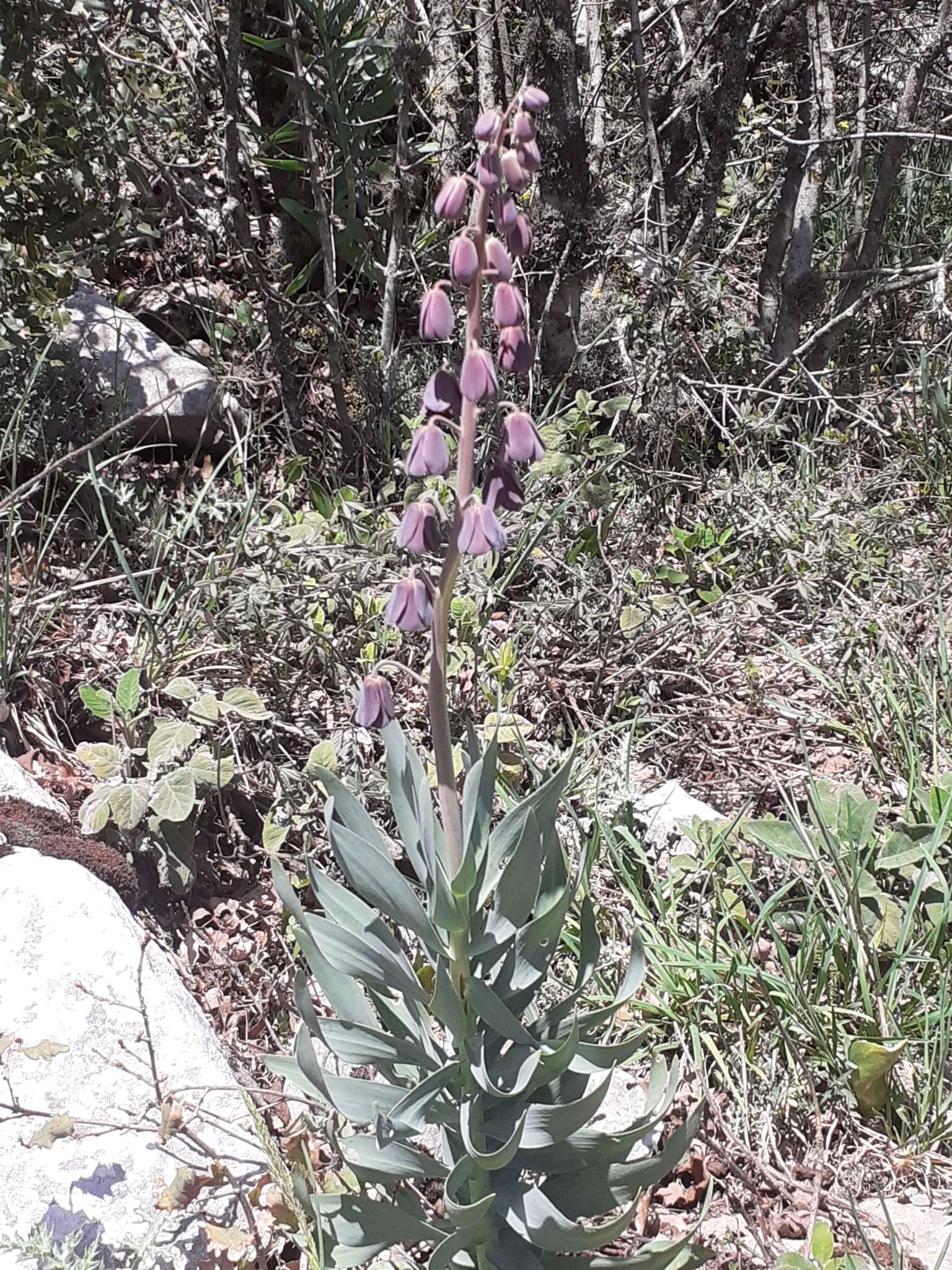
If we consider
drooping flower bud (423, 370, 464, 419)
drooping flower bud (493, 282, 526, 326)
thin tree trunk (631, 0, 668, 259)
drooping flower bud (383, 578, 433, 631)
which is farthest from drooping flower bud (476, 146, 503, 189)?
thin tree trunk (631, 0, 668, 259)

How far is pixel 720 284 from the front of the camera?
463 cm

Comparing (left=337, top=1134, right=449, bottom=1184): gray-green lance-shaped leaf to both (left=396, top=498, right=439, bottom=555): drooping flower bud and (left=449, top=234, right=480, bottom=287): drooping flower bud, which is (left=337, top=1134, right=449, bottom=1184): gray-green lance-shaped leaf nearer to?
(left=396, top=498, right=439, bottom=555): drooping flower bud

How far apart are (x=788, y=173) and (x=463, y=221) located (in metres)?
1.44

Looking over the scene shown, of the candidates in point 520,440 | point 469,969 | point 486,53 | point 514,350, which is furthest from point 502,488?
point 486,53

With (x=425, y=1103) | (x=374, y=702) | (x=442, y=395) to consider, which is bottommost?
(x=425, y=1103)

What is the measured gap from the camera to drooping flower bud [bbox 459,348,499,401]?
1350 millimetres

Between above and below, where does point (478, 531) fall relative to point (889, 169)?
below

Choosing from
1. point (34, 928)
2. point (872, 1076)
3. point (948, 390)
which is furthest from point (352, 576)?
point (948, 390)

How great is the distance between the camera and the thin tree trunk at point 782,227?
14.6 ft

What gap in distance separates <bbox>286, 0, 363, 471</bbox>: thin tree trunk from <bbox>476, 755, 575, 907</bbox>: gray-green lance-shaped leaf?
2.68 metres

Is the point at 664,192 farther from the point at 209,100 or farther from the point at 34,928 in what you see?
the point at 34,928

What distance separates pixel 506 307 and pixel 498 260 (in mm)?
59

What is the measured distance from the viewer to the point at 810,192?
177 inches

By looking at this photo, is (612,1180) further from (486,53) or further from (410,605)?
(486,53)
